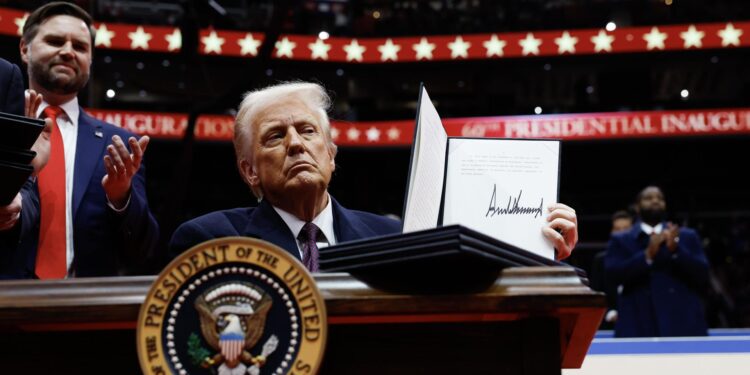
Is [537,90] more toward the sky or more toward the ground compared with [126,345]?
more toward the sky

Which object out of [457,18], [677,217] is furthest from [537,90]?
[677,217]

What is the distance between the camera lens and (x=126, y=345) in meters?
0.97

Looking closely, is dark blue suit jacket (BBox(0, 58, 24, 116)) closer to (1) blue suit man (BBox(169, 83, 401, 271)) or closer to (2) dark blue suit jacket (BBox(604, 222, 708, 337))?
(1) blue suit man (BBox(169, 83, 401, 271))

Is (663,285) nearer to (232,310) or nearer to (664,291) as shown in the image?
(664,291)

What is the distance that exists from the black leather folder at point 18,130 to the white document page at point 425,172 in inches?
21.7

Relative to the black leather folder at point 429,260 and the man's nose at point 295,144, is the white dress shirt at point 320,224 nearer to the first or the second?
the man's nose at point 295,144

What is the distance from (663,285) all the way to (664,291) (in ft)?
0.11

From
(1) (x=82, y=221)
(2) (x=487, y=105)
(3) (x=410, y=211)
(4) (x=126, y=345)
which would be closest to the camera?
(4) (x=126, y=345)

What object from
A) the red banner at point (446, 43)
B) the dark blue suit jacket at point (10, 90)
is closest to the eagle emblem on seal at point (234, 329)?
the dark blue suit jacket at point (10, 90)

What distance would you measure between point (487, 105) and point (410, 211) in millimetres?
13672

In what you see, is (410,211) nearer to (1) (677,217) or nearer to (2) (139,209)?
(2) (139,209)

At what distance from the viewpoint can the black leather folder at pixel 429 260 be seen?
36.0 inches

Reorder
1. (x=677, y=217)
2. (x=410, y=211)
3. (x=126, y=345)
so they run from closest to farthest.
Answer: (x=126, y=345) → (x=410, y=211) → (x=677, y=217)

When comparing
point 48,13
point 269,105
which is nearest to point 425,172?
point 269,105
